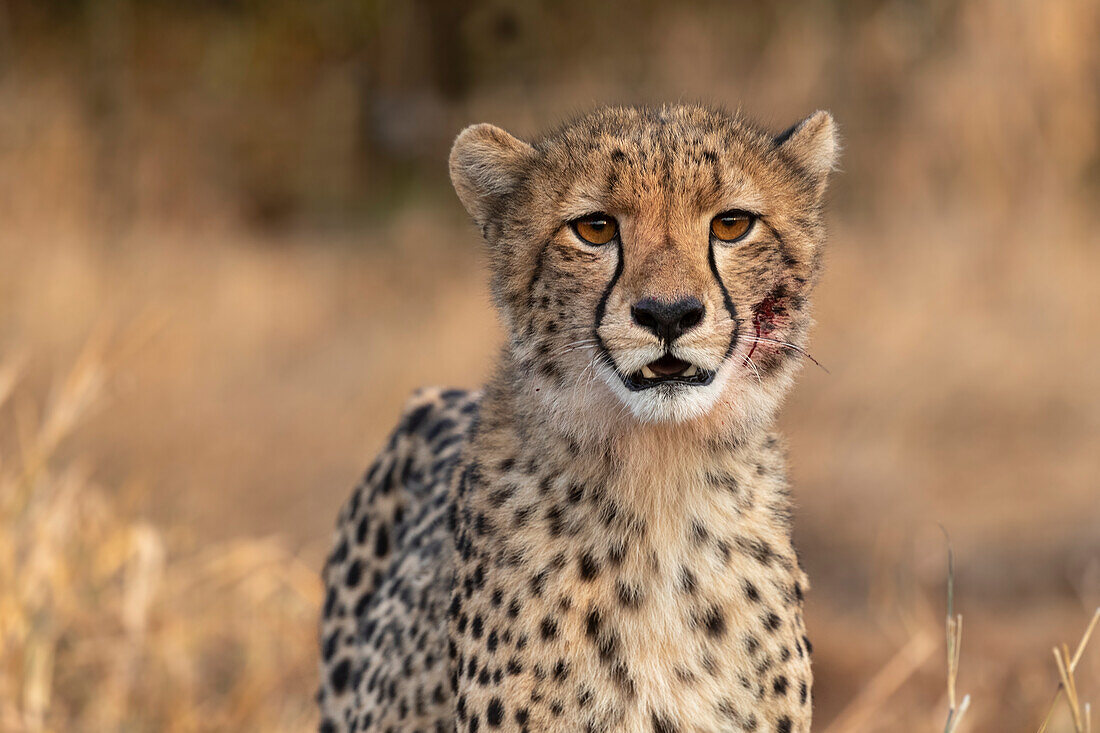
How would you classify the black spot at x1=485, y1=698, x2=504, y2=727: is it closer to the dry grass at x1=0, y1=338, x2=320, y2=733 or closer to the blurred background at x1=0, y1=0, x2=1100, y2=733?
the dry grass at x1=0, y1=338, x2=320, y2=733

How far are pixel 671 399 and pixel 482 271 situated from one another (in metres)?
4.03

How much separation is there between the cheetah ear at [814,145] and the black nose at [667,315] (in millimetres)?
449

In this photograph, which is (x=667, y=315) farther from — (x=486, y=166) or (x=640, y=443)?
(x=486, y=166)

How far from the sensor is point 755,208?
1.81 meters

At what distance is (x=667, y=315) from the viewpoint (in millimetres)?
1620

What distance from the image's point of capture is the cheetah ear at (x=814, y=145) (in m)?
2.00

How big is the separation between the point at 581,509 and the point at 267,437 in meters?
4.86

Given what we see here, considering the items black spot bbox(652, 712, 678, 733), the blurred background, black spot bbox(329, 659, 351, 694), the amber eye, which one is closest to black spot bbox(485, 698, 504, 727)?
black spot bbox(652, 712, 678, 733)

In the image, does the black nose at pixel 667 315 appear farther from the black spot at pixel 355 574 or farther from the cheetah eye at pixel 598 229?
the black spot at pixel 355 574

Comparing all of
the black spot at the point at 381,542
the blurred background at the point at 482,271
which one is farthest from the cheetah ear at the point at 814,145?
the blurred background at the point at 482,271

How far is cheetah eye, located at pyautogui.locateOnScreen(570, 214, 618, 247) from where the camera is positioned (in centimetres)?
179

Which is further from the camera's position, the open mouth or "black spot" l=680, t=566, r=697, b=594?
"black spot" l=680, t=566, r=697, b=594

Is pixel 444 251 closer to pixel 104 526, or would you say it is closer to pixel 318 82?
pixel 318 82

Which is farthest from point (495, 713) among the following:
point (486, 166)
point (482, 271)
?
point (482, 271)
